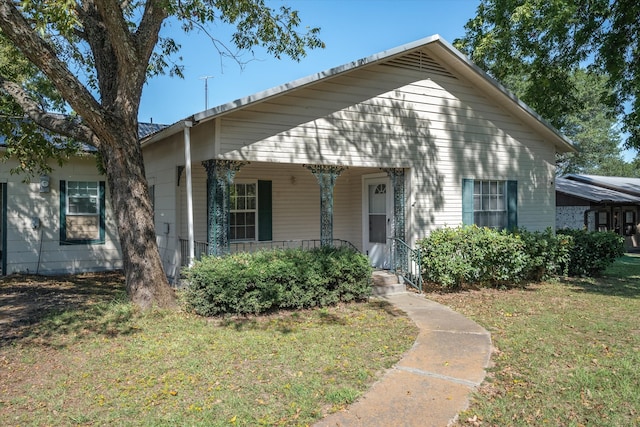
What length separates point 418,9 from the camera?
13.3m

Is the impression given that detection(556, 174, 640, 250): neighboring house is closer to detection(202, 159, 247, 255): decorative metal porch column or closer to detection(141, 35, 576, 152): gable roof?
detection(141, 35, 576, 152): gable roof

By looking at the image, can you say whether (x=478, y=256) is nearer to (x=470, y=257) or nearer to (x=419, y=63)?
(x=470, y=257)

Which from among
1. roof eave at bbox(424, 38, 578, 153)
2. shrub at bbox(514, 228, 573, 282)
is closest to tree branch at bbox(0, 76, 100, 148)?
roof eave at bbox(424, 38, 578, 153)

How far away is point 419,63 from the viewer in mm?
10633

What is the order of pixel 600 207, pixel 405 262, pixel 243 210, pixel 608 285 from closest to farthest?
pixel 405 262 → pixel 608 285 → pixel 243 210 → pixel 600 207

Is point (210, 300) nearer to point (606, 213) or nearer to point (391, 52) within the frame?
point (391, 52)

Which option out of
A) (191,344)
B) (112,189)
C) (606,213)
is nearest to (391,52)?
(112,189)

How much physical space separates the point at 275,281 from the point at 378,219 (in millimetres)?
4830

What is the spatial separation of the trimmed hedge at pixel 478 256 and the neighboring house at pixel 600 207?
13.1 metres

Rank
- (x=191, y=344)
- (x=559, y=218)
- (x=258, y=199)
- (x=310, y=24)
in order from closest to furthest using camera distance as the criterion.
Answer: (x=191, y=344) → (x=310, y=24) → (x=258, y=199) → (x=559, y=218)

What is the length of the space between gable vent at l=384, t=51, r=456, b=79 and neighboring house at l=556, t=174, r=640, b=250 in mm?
14171

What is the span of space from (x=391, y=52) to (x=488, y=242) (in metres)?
4.76

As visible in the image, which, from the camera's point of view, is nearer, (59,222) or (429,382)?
(429,382)

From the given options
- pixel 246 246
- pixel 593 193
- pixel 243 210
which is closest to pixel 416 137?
pixel 243 210
